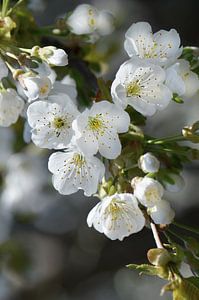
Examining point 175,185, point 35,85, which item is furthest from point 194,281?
point 35,85

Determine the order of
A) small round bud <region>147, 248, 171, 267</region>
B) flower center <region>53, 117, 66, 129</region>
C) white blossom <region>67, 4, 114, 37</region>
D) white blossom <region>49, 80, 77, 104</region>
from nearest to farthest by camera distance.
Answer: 1. small round bud <region>147, 248, 171, 267</region>
2. flower center <region>53, 117, 66, 129</region>
3. white blossom <region>49, 80, 77, 104</region>
4. white blossom <region>67, 4, 114, 37</region>

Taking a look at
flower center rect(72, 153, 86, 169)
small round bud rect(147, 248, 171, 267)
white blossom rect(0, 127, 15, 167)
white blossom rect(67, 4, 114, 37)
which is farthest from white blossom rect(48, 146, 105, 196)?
white blossom rect(0, 127, 15, 167)

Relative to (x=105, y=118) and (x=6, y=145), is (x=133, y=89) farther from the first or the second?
(x=6, y=145)

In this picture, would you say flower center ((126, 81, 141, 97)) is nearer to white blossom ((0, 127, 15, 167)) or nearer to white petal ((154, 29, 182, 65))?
white petal ((154, 29, 182, 65))

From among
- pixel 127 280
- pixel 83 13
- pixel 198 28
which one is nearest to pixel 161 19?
pixel 198 28

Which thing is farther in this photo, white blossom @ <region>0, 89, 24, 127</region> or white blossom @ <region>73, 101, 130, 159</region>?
white blossom @ <region>0, 89, 24, 127</region>

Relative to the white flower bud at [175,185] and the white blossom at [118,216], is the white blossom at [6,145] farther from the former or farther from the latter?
the white blossom at [118,216]

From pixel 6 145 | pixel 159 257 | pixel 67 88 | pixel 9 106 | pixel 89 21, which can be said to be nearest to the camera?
pixel 159 257
